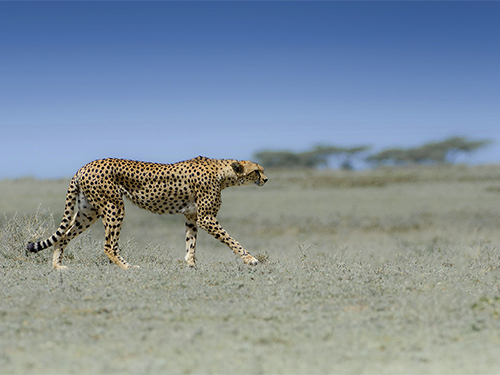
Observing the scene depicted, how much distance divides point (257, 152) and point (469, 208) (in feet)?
102

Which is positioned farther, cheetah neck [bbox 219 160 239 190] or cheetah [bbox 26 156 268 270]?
cheetah neck [bbox 219 160 239 190]

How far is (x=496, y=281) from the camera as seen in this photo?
6.07m

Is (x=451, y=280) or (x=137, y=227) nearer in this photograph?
(x=451, y=280)

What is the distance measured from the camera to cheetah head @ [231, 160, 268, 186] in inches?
278

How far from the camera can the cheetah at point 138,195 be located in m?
6.63

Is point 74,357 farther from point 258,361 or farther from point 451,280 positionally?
point 451,280

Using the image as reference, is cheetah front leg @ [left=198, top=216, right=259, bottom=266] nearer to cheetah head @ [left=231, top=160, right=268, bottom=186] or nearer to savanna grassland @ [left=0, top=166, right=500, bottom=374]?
savanna grassland @ [left=0, top=166, right=500, bottom=374]

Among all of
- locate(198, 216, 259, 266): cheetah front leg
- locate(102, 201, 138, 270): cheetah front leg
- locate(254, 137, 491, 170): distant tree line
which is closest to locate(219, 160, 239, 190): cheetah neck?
locate(198, 216, 259, 266): cheetah front leg

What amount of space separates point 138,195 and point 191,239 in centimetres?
89

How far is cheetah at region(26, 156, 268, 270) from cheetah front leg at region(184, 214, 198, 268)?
46mm

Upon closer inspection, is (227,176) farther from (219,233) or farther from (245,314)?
(245,314)

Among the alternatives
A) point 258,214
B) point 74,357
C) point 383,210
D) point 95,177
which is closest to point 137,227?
point 258,214

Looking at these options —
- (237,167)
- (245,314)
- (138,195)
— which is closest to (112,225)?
(138,195)

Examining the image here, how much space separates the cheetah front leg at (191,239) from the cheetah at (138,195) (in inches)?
1.8
